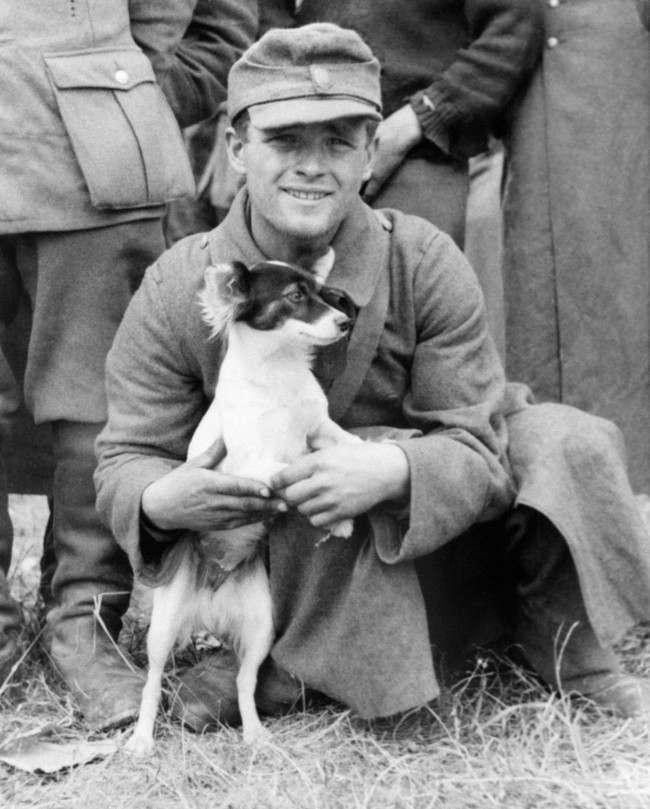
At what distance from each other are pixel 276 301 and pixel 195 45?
1262 millimetres

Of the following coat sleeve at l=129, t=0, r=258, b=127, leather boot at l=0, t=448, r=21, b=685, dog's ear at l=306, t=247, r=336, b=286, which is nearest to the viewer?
dog's ear at l=306, t=247, r=336, b=286

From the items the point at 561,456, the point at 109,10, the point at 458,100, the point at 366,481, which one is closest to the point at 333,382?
the point at 366,481

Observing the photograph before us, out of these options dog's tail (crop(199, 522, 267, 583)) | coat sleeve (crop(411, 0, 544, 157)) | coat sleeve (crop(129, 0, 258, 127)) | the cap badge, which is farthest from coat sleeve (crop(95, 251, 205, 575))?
coat sleeve (crop(411, 0, 544, 157))

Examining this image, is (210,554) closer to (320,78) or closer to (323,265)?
(323,265)

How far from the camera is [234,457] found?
3.18 meters

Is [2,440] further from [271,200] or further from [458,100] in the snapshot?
[458,100]

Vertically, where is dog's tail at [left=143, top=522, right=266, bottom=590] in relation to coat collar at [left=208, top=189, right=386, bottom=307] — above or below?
below

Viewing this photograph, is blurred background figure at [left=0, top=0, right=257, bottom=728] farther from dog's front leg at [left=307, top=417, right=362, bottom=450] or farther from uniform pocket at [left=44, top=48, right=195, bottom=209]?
dog's front leg at [left=307, top=417, right=362, bottom=450]

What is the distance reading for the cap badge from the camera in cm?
318

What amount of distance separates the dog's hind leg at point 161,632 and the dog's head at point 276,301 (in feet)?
1.96

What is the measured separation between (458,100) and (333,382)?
1.46 m

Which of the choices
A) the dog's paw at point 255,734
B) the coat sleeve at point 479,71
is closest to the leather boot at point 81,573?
the dog's paw at point 255,734

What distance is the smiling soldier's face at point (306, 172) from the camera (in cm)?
323

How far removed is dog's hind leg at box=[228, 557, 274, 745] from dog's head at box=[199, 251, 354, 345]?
58 cm
